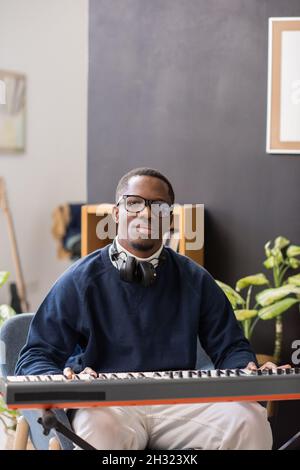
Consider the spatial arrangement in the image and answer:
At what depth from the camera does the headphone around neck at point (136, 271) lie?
2.32m

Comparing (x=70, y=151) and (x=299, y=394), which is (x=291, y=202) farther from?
(x=70, y=151)

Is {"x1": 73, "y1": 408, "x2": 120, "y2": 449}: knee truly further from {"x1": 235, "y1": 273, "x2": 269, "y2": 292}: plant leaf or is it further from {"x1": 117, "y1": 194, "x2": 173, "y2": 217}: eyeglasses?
{"x1": 235, "y1": 273, "x2": 269, "y2": 292}: plant leaf

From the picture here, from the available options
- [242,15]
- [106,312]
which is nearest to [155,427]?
[106,312]

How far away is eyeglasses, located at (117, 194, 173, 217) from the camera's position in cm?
235

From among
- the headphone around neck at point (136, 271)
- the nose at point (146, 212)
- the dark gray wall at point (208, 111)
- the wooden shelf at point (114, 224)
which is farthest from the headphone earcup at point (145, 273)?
the dark gray wall at point (208, 111)

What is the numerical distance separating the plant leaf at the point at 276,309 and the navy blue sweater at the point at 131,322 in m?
0.97

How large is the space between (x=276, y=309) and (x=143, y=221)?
1225 mm

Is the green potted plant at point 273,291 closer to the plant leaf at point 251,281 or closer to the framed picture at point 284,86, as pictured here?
the plant leaf at point 251,281

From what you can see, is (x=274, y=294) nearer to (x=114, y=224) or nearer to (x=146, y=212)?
(x=114, y=224)

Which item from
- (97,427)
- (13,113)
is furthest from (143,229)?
(13,113)

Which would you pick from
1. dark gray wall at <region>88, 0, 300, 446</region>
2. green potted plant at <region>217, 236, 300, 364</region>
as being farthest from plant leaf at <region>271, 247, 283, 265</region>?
dark gray wall at <region>88, 0, 300, 446</region>

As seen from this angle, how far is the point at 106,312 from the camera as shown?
234 centimetres

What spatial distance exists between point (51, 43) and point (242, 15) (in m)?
2.62

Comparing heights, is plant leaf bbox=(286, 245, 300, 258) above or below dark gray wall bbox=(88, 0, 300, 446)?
below
